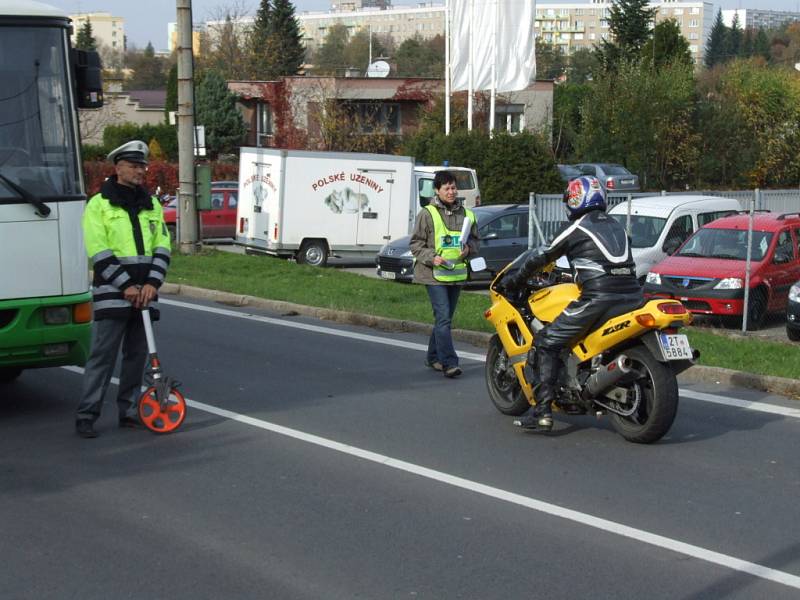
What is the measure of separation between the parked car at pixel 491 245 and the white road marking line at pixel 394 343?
633 cm

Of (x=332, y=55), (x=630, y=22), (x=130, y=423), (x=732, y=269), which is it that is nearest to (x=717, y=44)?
(x=332, y=55)

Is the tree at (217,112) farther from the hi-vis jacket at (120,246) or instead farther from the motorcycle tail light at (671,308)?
the motorcycle tail light at (671,308)

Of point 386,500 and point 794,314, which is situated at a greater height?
point 386,500

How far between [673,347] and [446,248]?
3473 mm

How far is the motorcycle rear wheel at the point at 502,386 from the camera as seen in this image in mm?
9141

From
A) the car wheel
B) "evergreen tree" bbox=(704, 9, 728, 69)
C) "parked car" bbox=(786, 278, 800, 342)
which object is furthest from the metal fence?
"evergreen tree" bbox=(704, 9, 728, 69)

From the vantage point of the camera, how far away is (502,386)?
9.34m

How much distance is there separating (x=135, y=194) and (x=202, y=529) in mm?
2846

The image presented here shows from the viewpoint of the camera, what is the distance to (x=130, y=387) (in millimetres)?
8719

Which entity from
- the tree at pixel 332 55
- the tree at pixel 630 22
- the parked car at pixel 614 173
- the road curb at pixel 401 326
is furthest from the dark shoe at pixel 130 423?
the tree at pixel 332 55

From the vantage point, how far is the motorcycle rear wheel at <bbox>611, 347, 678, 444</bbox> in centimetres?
793

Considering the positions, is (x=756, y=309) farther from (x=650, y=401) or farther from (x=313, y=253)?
(x=313, y=253)

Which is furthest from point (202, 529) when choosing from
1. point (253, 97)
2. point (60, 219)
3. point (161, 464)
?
point (253, 97)

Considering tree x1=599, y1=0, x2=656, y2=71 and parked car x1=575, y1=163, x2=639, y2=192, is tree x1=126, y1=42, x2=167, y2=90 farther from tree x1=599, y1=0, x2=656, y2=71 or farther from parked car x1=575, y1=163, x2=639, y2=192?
parked car x1=575, y1=163, x2=639, y2=192
